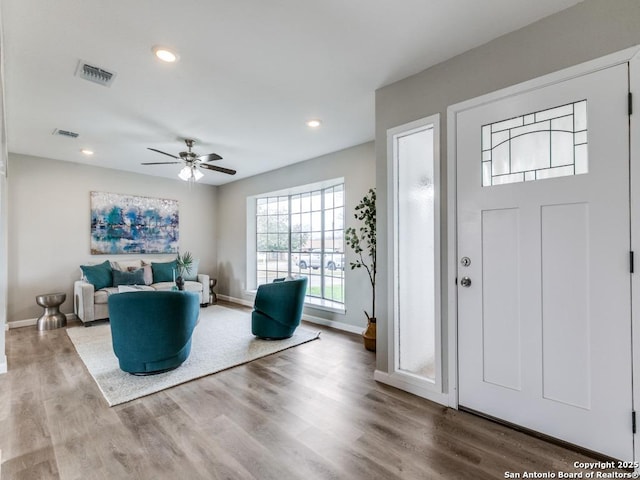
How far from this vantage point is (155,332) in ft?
9.23

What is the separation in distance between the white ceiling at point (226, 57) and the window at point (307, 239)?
1.58 m

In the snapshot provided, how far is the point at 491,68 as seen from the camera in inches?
87.7

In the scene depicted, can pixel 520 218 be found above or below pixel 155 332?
above

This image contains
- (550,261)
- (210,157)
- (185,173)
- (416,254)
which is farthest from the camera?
(185,173)

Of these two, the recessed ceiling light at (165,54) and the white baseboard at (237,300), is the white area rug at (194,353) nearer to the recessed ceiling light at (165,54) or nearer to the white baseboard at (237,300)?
the white baseboard at (237,300)

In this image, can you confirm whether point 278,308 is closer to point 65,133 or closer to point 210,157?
point 210,157

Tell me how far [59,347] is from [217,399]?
2.68 m

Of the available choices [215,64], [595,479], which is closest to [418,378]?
[595,479]

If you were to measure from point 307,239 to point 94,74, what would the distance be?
12.3 ft

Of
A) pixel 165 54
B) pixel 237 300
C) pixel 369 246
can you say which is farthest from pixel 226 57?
pixel 237 300

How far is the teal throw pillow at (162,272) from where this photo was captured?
18.9 ft

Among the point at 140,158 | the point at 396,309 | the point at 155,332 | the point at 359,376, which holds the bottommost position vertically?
the point at 359,376

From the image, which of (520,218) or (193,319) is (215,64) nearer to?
(193,319)

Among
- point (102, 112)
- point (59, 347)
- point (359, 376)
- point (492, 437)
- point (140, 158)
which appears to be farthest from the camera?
point (140, 158)
